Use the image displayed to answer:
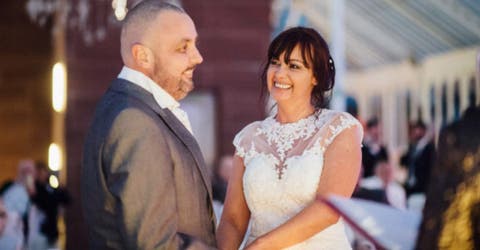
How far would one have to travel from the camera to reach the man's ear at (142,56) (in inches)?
164

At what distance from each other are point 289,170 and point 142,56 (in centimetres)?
101

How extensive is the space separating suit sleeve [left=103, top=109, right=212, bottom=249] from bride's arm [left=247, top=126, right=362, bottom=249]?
772 mm

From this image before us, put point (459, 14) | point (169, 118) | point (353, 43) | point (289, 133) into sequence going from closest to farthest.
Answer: point (169, 118) < point (289, 133) < point (459, 14) < point (353, 43)

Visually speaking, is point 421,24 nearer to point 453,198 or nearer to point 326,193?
point 326,193

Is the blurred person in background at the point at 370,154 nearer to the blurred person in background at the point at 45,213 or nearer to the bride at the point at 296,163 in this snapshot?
the blurred person in background at the point at 45,213

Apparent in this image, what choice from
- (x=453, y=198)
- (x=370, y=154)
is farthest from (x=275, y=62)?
(x=370, y=154)

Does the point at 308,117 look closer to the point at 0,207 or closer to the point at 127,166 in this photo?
the point at 127,166

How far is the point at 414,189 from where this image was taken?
37.8 ft

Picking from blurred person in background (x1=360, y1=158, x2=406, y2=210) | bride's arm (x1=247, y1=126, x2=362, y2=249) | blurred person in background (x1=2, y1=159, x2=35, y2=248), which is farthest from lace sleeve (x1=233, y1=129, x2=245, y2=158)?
blurred person in background (x1=360, y1=158, x2=406, y2=210)

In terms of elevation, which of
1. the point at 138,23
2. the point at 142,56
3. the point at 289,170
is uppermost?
the point at 138,23

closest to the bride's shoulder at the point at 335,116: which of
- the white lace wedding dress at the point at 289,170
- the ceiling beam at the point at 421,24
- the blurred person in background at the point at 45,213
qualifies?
the white lace wedding dress at the point at 289,170

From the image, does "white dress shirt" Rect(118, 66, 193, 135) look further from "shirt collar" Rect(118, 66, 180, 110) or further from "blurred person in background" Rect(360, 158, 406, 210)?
"blurred person in background" Rect(360, 158, 406, 210)

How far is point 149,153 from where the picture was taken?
12.7 ft

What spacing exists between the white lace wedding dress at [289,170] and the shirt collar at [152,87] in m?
0.86
